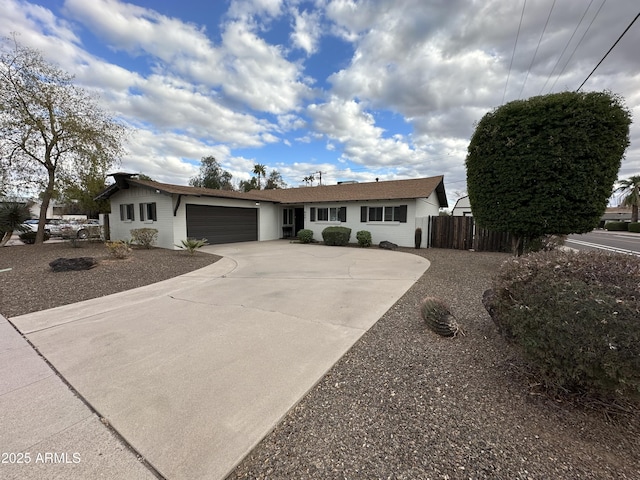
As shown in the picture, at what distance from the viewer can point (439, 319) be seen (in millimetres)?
3748

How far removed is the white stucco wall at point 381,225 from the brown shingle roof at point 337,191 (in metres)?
0.47

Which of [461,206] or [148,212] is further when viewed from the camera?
[461,206]

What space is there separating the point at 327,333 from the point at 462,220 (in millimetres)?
12277

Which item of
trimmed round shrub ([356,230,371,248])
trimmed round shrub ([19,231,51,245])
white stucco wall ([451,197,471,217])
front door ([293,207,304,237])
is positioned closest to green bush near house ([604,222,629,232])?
white stucco wall ([451,197,471,217])

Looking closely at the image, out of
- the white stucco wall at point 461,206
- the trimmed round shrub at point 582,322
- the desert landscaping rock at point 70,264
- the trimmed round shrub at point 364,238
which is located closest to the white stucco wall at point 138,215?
the desert landscaping rock at point 70,264

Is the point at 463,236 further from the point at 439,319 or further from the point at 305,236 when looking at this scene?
the point at 439,319

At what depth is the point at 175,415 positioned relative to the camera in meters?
2.19

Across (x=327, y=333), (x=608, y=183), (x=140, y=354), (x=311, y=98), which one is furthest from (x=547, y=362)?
(x=311, y=98)

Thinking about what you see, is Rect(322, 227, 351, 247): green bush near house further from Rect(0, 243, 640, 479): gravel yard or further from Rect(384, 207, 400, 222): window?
Rect(0, 243, 640, 479): gravel yard

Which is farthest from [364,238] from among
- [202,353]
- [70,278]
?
[202,353]

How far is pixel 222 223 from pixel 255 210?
2.70m

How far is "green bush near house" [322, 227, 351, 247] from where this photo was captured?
1517 cm

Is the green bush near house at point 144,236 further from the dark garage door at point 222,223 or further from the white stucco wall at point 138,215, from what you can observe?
the dark garage door at point 222,223

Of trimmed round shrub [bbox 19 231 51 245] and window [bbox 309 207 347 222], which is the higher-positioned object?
window [bbox 309 207 347 222]
